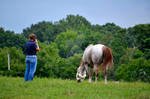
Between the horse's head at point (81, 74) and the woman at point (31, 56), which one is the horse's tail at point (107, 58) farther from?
the woman at point (31, 56)

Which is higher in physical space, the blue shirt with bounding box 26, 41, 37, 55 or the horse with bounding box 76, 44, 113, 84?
the blue shirt with bounding box 26, 41, 37, 55

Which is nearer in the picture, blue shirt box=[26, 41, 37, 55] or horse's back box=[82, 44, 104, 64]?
blue shirt box=[26, 41, 37, 55]

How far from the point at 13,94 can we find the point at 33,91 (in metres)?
0.95

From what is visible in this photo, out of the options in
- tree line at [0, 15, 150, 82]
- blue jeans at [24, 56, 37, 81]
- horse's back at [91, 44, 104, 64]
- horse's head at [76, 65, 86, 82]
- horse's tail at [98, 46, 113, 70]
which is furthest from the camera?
tree line at [0, 15, 150, 82]

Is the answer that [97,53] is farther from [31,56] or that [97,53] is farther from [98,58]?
[31,56]

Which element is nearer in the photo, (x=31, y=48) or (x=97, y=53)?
(x=31, y=48)

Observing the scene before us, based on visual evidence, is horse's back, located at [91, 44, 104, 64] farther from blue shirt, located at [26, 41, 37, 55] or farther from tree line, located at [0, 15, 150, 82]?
tree line, located at [0, 15, 150, 82]

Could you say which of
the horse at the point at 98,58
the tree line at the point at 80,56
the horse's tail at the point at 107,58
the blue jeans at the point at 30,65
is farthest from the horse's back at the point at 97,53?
the tree line at the point at 80,56

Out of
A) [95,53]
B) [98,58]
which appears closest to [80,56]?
[95,53]

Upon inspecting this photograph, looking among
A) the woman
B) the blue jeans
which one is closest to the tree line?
the blue jeans

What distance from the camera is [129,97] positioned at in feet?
38.3

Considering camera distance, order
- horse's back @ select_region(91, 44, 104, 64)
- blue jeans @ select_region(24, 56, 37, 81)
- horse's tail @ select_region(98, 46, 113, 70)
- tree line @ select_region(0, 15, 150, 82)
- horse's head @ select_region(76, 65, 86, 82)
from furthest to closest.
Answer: tree line @ select_region(0, 15, 150, 82)
horse's head @ select_region(76, 65, 86, 82)
horse's back @ select_region(91, 44, 104, 64)
horse's tail @ select_region(98, 46, 113, 70)
blue jeans @ select_region(24, 56, 37, 81)

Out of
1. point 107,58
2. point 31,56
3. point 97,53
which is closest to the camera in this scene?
point 31,56

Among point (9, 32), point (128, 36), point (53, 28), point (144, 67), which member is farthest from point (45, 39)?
point (144, 67)
